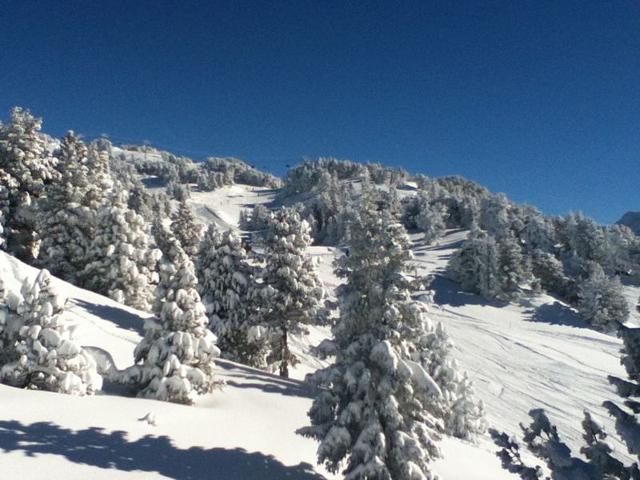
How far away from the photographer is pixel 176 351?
602 inches

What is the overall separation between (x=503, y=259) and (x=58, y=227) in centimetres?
6228

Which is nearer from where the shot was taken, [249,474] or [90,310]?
[249,474]

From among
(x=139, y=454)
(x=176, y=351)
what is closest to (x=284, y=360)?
(x=176, y=351)

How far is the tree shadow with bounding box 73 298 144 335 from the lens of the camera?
23016mm

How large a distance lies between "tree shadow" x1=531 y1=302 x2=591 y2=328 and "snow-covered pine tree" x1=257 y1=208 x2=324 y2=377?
46.8m

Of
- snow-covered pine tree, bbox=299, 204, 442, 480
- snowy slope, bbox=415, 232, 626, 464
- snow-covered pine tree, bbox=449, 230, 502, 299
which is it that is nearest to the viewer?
snow-covered pine tree, bbox=299, 204, 442, 480

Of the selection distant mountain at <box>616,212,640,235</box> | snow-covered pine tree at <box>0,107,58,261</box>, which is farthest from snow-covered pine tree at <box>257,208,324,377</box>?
distant mountain at <box>616,212,640,235</box>

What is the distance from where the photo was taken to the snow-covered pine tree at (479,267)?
219 ft

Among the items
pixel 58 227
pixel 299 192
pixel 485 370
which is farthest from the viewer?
pixel 299 192

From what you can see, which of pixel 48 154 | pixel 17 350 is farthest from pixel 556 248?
pixel 17 350

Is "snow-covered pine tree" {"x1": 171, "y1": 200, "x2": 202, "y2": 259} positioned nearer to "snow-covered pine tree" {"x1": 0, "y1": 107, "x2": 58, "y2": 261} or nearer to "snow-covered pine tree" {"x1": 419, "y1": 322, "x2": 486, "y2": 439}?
"snow-covered pine tree" {"x1": 0, "y1": 107, "x2": 58, "y2": 261}

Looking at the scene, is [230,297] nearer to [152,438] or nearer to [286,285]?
[286,285]

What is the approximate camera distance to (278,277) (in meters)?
25.3

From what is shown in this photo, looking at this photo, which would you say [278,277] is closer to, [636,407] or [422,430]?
[422,430]
